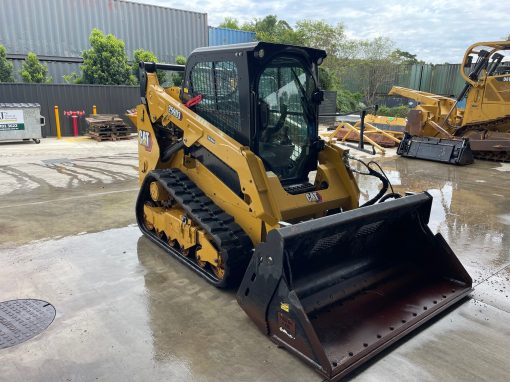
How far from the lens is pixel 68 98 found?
15117mm

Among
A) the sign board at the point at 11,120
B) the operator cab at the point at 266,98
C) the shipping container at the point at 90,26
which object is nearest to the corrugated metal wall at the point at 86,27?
the shipping container at the point at 90,26

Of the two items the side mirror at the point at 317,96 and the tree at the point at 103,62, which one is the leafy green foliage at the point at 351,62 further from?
the side mirror at the point at 317,96

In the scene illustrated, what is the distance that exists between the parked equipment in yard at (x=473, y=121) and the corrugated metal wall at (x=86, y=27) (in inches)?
601

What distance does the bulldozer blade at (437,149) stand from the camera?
10664mm

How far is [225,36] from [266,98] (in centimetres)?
2362

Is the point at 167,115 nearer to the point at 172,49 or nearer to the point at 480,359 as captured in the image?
the point at 480,359

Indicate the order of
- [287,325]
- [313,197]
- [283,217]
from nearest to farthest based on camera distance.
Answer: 1. [287,325]
2. [283,217]
3. [313,197]

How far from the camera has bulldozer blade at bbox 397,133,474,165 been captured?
420 inches

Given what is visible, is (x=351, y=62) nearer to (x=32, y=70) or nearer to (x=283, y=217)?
(x=32, y=70)

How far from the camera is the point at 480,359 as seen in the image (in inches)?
118

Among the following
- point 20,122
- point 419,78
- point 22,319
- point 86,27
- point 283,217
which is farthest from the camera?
point 419,78

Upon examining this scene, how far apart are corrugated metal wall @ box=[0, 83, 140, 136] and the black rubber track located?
1172cm

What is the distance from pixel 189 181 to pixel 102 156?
737cm

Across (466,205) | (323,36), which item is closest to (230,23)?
(323,36)
